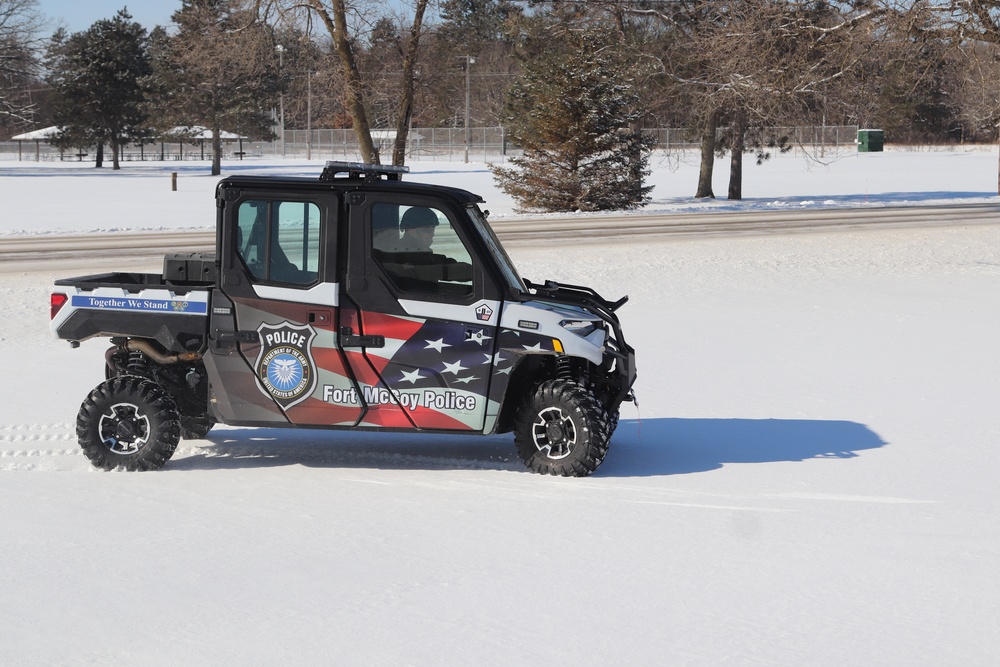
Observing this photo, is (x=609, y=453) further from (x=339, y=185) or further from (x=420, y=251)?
(x=339, y=185)

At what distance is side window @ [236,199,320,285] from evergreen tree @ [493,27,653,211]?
25.5 metres

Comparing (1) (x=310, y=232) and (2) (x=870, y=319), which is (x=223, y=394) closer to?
(1) (x=310, y=232)

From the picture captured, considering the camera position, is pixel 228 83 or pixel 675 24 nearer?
pixel 675 24

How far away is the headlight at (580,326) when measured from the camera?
287 inches

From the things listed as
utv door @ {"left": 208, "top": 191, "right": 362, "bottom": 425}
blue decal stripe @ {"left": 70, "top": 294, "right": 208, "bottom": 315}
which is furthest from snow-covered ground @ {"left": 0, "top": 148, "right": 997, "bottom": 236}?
utv door @ {"left": 208, "top": 191, "right": 362, "bottom": 425}

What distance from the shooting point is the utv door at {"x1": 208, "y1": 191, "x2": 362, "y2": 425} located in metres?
7.27

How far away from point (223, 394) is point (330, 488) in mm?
954

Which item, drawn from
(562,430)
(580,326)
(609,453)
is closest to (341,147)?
(609,453)

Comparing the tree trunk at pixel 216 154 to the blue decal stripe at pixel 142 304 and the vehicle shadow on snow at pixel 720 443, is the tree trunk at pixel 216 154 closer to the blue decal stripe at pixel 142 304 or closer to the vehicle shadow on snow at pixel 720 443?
the vehicle shadow on snow at pixel 720 443

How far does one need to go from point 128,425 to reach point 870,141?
93366 mm

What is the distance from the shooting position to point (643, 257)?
20.3m

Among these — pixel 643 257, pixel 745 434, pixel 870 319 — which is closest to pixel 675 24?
pixel 643 257

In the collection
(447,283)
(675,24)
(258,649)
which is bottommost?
(258,649)

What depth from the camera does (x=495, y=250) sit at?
7438 millimetres
